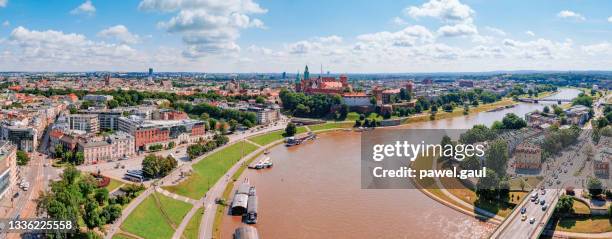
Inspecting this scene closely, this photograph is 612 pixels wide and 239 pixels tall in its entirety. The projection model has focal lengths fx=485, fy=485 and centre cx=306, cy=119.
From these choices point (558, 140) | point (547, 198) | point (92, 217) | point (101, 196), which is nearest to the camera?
point (92, 217)

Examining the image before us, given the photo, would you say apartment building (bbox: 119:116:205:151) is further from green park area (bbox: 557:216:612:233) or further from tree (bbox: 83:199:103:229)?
green park area (bbox: 557:216:612:233)

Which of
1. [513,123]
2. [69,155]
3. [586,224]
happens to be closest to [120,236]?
[69,155]

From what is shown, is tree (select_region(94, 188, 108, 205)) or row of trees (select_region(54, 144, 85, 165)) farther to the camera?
row of trees (select_region(54, 144, 85, 165))

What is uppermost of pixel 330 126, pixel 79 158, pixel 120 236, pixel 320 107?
pixel 320 107

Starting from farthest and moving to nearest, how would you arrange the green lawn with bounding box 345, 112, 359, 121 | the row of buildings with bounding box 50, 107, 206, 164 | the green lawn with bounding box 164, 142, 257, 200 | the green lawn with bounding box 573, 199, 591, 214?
the green lawn with bounding box 345, 112, 359, 121
the row of buildings with bounding box 50, 107, 206, 164
the green lawn with bounding box 164, 142, 257, 200
the green lawn with bounding box 573, 199, 591, 214

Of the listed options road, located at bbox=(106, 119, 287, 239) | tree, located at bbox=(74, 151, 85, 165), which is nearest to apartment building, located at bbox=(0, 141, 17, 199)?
tree, located at bbox=(74, 151, 85, 165)

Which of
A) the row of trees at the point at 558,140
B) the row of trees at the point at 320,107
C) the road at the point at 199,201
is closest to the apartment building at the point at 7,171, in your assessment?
the road at the point at 199,201

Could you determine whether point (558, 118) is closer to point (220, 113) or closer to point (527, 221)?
point (220, 113)

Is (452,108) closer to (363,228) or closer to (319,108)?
(319,108)
